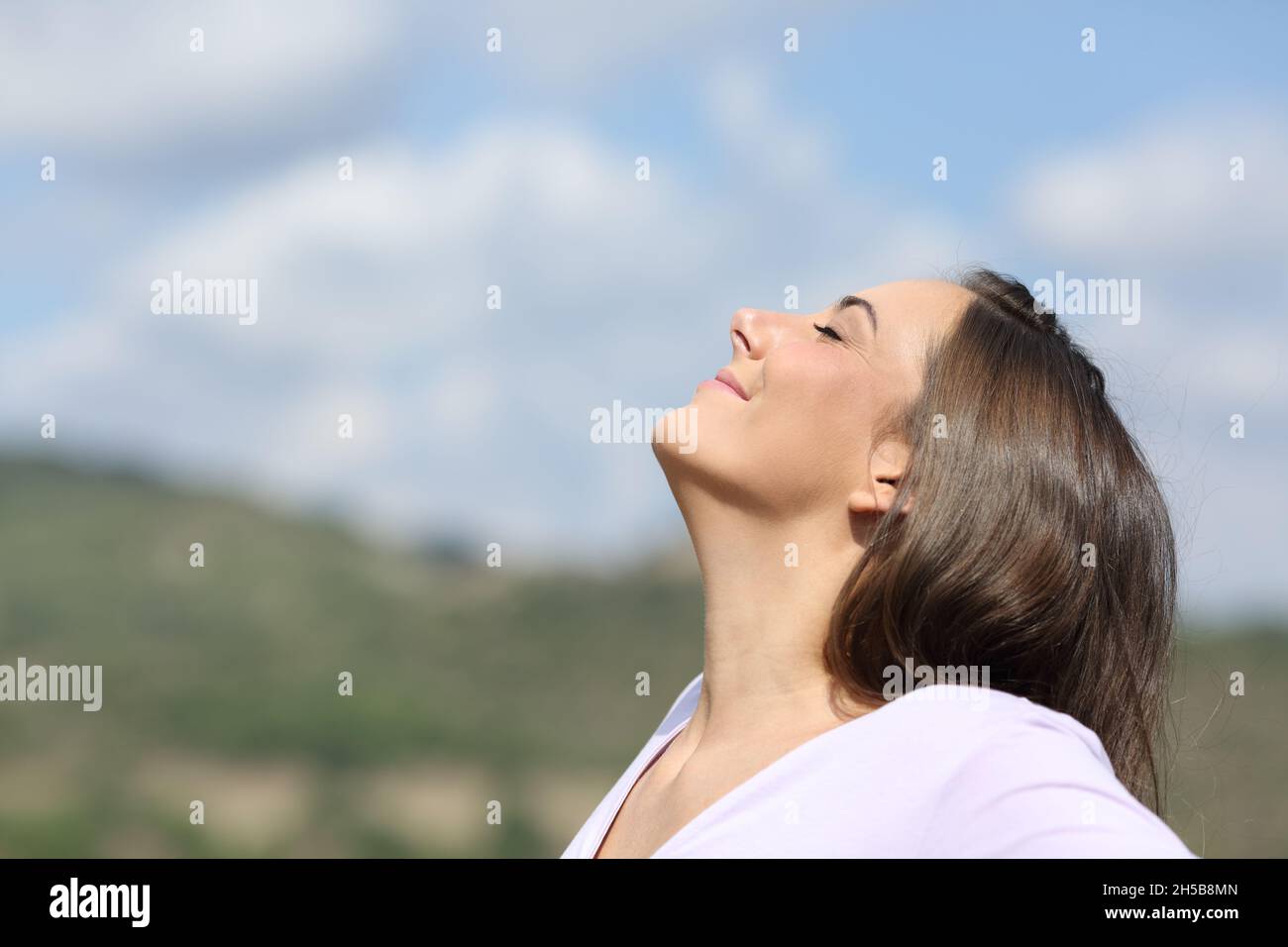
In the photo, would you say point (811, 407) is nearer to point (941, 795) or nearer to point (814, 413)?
point (814, 413)

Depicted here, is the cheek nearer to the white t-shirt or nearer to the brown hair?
the brown hair

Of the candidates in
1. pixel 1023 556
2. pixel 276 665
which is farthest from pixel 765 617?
pixel 276 665

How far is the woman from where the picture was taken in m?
2.27

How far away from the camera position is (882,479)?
2.43 m

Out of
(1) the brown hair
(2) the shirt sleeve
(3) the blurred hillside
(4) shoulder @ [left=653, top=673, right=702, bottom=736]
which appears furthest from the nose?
(3) the blurred hillside

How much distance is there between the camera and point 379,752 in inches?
796

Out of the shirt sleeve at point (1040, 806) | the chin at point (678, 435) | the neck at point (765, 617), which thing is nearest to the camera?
the shirt sleeve at point (1040, 806)

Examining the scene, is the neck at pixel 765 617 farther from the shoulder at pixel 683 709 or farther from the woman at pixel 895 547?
the shoulder at pixel 683 709

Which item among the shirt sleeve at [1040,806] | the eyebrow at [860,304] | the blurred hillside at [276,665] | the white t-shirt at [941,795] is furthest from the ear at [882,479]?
the blurred hillside at [276,665]

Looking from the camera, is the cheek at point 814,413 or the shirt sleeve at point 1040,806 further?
the cheek at point 814,413

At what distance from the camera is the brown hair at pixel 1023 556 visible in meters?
2.27

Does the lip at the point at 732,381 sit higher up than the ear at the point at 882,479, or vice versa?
the lip at the point at 732,381

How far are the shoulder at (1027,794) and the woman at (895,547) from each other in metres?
0.20
